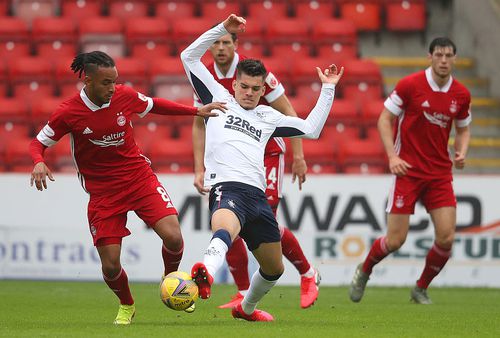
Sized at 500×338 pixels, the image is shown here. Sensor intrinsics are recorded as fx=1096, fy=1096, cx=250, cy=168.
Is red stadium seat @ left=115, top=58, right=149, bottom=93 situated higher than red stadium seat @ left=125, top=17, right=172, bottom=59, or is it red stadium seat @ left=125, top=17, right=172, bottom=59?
red stadium seat @ left=125, top=17, right=172, bottom=59

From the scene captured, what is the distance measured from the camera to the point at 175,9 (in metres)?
18.2

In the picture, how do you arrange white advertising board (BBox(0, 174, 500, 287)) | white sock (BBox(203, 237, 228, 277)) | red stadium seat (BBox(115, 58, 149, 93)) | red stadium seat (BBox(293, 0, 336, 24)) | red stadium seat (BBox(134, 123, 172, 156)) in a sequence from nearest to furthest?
white sock (BBox(203, 237, 228, 277))
white advertising board (BBox(0, 174, 500, 287))
red stadium seat (BBox(134, 123, 172, 156))
red stadium seat (BBox(115, 58, 149, 93))
red stadium seat (BBox(293, 0, 336, 24))

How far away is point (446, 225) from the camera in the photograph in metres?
10.4

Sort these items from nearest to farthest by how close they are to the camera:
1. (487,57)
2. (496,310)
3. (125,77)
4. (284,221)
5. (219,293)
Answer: (496,310) < (219,293) < (284,221) < (125,77) < (487,57)

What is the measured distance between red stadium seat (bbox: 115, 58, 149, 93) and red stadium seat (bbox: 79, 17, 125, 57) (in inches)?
21.7

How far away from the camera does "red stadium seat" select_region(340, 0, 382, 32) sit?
18.5m

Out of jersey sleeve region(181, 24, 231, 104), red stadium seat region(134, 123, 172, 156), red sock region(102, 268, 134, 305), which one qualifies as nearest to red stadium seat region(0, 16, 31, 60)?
red stadium seat region(134, 123, 172, 156)

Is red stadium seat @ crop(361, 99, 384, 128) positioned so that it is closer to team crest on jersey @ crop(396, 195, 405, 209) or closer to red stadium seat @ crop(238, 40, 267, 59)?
red stadium seat @ crop(238, 40, 267, 59)

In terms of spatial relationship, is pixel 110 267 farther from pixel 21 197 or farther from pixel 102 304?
pixel 21 197

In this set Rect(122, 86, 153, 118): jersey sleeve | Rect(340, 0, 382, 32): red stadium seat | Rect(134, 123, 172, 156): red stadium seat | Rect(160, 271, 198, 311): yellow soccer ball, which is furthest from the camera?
Rect(340, 0, 382, 32): red stadium seat

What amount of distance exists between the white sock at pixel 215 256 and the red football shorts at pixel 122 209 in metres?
1.18

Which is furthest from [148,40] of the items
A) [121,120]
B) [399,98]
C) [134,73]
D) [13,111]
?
[121,120]

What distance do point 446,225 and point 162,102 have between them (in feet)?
11.3

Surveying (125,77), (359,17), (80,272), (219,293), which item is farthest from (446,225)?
(359,17)
